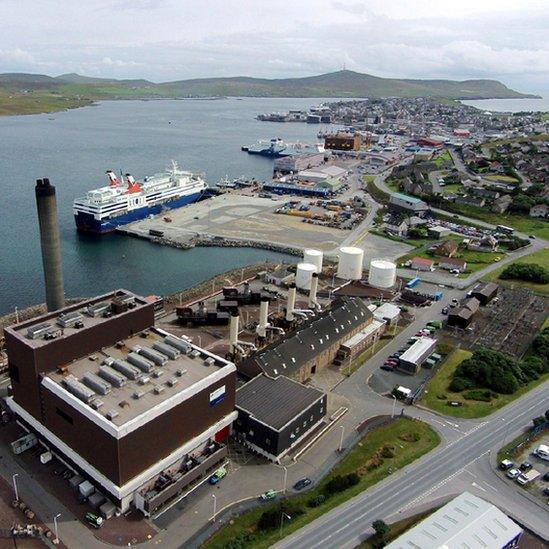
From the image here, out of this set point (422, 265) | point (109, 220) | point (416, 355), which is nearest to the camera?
point (416, 355)

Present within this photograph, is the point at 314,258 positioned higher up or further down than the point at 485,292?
higher up

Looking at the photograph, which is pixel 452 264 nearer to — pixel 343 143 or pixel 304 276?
pixel 304 276

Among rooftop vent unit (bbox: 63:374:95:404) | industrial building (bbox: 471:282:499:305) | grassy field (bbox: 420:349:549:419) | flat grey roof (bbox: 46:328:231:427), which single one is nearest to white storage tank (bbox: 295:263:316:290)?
industrial building (bbox: 471:282:499:305)

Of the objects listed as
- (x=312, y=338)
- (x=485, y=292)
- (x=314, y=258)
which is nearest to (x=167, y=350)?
(x=312, y=338)

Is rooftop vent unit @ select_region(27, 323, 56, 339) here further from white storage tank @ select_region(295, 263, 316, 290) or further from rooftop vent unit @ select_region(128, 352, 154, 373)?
white storage tank @ select_region(295, 263, 316, 290)

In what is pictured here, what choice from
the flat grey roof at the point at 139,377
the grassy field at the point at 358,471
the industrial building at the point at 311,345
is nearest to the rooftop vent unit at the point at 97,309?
the flat grey roof at the point at 139,377

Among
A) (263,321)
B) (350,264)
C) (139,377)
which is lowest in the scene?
(263,321)

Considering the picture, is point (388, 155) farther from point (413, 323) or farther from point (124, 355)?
point (124, 355)
